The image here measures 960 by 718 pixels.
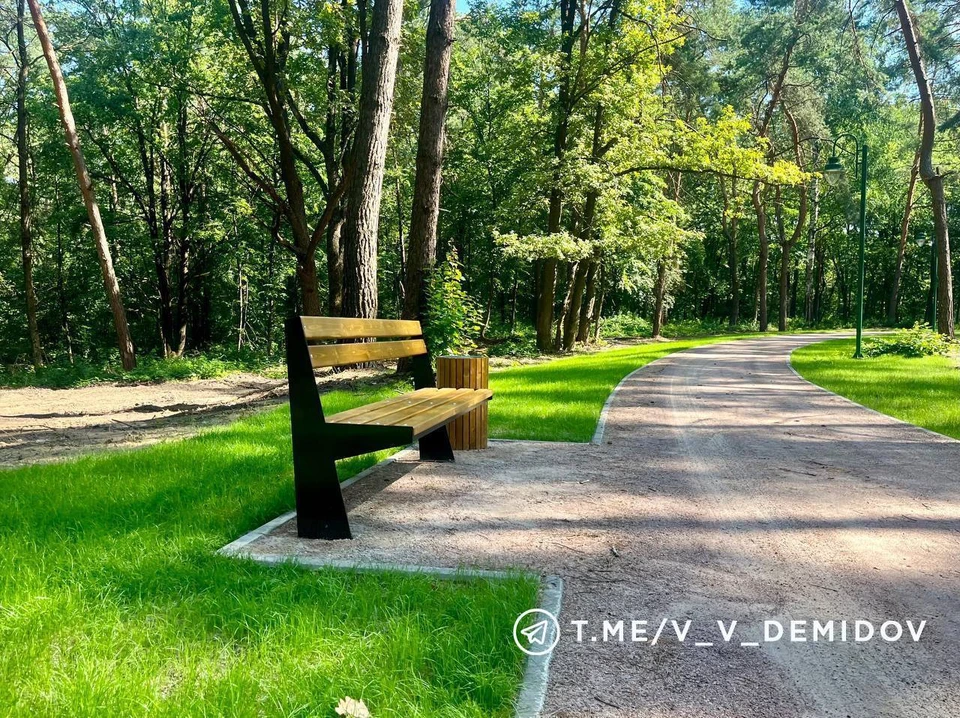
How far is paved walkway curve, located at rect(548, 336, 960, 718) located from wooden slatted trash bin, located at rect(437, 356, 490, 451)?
1.26m

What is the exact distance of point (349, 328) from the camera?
4.25m

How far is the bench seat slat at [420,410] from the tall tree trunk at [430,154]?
15.5 ft

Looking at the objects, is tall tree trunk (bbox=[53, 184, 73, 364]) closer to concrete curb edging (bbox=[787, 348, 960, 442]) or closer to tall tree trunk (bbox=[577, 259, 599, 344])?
tall tree trunk (bbox=[577, 259, 599, 344])

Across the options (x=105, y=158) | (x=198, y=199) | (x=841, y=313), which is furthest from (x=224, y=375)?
(x=841, y=313)

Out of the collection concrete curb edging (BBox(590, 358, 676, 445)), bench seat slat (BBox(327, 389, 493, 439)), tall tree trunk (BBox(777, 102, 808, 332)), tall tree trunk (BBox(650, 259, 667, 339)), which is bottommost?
concrete curb edging (BBox(590, 358, 676, 445))

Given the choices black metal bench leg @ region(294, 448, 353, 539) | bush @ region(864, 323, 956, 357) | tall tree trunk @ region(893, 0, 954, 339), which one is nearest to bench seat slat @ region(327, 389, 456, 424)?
black metal bench leg @ region(294, 448, 353, 539)

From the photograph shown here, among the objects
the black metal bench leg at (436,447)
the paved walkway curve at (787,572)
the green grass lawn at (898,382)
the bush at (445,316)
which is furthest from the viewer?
the bush at (445,316)

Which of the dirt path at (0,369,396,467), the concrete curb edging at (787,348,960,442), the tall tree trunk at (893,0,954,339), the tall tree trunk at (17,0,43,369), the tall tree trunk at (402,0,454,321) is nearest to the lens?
the concrete curb edging at (787,348,960,442)

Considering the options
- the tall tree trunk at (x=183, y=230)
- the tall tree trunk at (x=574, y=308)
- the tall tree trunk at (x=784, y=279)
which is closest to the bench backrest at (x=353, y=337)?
the tall tree trunk at (x=574, y=308)

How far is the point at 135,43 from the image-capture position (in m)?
17.8

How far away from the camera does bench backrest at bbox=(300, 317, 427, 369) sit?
3.72 m

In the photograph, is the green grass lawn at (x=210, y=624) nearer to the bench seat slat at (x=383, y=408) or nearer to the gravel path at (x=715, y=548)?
the gravel path at (x=715, y=548)

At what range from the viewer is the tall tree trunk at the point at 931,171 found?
54.6ft

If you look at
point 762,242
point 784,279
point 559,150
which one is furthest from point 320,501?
point 784,279
